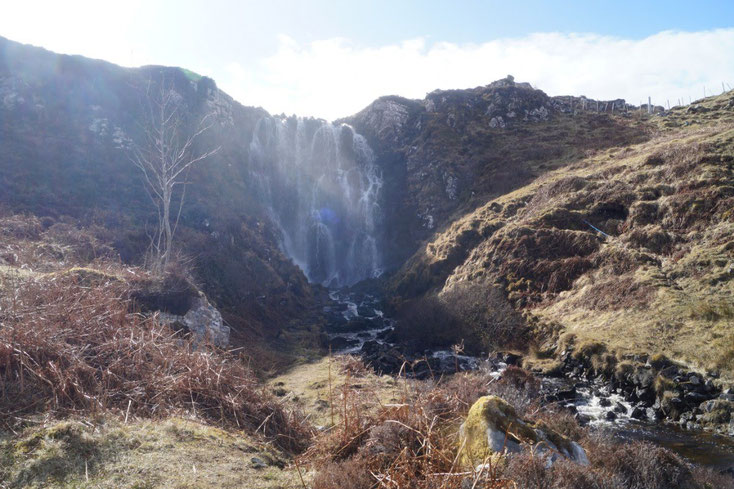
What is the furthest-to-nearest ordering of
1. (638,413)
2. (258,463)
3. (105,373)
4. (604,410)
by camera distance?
(604,410) < (638,413) < (105,373) < (258,463)

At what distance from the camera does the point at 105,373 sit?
233 inches

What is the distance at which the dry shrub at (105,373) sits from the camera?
521 centimetres

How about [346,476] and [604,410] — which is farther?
[604,410]

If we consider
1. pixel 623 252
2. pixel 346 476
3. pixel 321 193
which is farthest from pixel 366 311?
pixel 346 476

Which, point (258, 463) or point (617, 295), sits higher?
point (258, 463)

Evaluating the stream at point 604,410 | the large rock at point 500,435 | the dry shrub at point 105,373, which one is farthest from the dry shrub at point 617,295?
the dry shrub at point 105,373

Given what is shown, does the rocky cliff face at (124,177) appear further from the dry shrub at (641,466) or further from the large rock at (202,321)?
the dry shrub at (641,466)

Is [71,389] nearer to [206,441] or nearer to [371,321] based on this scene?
[206,441]

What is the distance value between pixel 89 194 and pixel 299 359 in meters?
21.5

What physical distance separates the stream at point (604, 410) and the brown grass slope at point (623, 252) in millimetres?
2587

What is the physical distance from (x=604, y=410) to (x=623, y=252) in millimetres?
10002

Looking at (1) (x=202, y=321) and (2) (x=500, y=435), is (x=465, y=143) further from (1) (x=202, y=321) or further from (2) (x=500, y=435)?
(2) (x=500, y=435)

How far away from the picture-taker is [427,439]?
411 centimetres

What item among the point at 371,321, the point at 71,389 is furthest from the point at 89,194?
the point at 71,389
